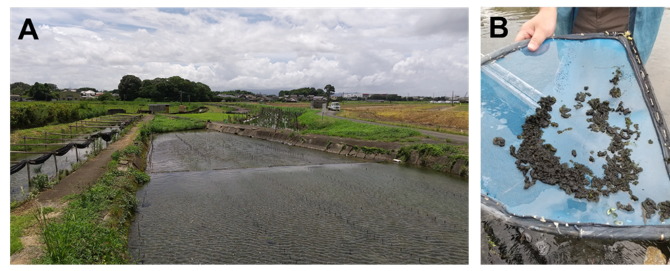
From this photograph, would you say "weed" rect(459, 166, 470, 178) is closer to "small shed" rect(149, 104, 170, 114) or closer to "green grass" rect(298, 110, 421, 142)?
"green grass" rect(298, 110, 421, 142)

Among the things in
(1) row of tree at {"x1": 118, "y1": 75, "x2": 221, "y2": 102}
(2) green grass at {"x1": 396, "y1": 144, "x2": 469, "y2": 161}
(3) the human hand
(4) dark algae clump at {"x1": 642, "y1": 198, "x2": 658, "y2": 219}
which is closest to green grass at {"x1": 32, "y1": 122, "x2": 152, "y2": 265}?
(3) the human hand

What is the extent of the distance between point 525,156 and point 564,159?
207 millimetres

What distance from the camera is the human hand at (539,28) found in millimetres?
→ 1540

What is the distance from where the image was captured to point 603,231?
55.2 inches

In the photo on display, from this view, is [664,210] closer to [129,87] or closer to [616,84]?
[616,84]

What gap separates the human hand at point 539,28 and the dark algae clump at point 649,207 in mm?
803

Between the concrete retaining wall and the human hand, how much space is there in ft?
33.2

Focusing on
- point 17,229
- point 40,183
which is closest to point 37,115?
point 40,183

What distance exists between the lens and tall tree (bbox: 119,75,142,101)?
54.4 meters

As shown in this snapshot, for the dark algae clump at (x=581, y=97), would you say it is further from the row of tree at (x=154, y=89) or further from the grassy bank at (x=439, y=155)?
the row of tree at (x=154, y=89)

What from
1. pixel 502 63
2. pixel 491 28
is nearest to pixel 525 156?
pixel 502 63

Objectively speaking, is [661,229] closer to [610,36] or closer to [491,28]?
[610,36]

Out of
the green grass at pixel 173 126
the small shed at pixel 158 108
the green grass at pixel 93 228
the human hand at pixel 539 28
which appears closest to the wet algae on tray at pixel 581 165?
the human hand at pixel 539 28

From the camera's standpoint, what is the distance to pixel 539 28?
1.56m
